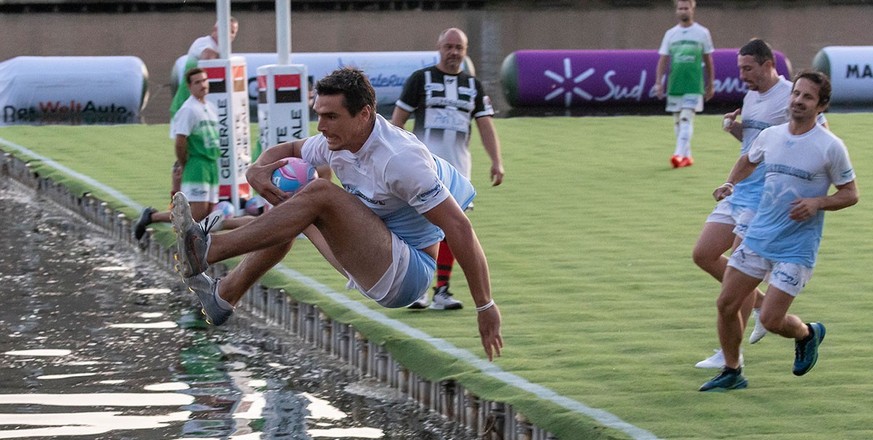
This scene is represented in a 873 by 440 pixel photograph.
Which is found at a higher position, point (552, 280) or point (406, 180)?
point (406, 180)

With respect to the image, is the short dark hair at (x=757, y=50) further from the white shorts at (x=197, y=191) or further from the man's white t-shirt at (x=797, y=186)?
the white shorts at (x=197, y=191)

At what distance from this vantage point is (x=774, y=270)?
7.35 metres

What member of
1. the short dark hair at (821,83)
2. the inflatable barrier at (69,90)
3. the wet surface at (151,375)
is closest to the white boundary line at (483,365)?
the wet surface at (151,375)

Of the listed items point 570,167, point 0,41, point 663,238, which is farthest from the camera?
point 0,41

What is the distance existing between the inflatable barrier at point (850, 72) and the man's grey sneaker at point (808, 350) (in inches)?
649

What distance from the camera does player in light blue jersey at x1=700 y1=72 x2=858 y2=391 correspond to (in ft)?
24.0

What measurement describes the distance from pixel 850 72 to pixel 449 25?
24590mm

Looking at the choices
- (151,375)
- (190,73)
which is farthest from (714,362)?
(190,73)

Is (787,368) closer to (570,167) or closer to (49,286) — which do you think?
(49,286)

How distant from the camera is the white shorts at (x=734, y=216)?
805cm

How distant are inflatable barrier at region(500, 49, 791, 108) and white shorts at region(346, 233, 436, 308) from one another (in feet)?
52.9

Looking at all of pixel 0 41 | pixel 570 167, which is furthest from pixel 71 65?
pixel 0 41

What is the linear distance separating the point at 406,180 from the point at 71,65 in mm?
16130

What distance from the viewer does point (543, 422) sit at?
7.05 metres
